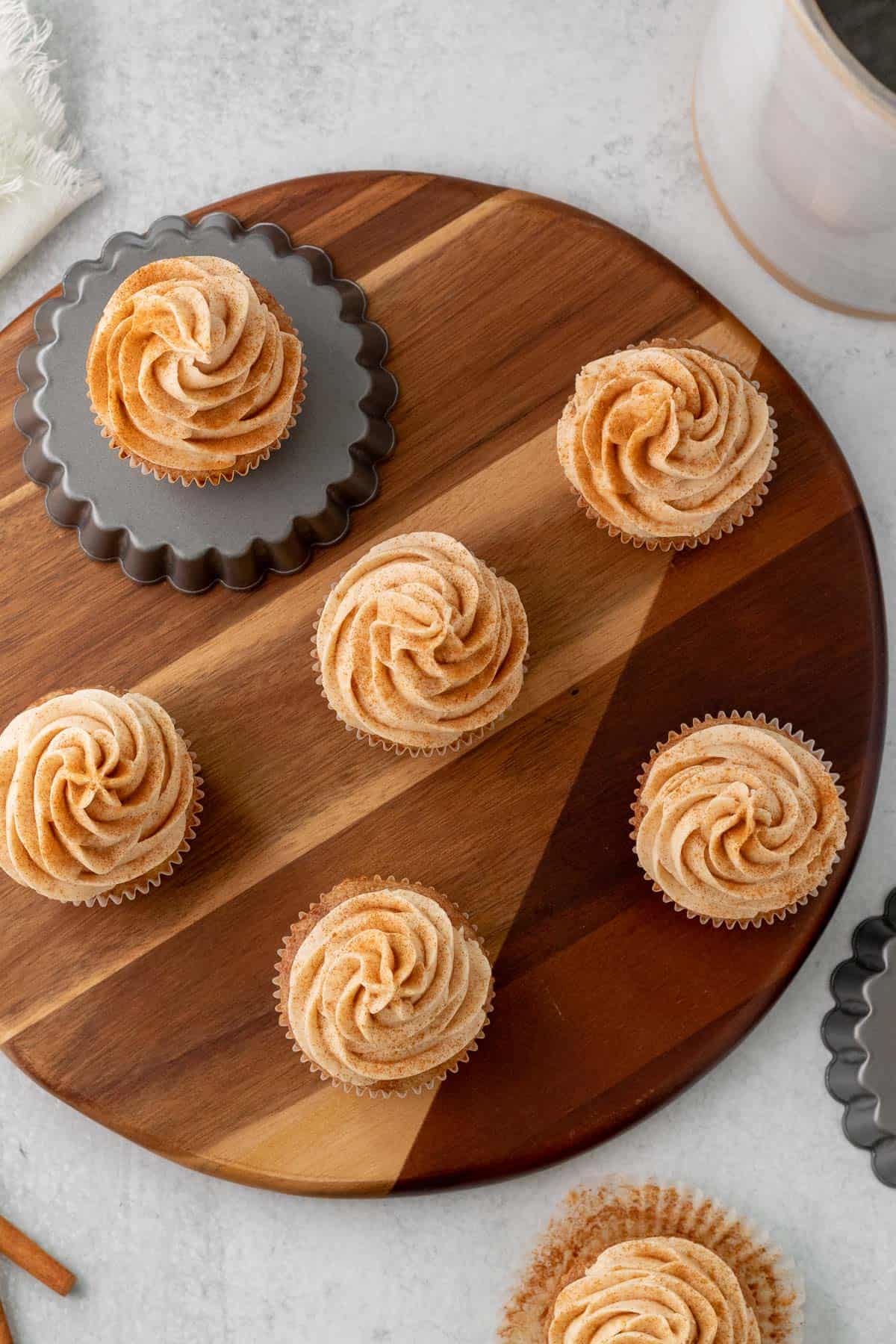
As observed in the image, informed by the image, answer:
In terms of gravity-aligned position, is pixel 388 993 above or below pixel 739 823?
above

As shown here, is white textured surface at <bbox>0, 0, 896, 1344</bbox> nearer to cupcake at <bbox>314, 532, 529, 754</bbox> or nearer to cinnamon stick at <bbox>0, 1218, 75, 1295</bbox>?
cinnamon stick at <bbox>0, 1218, 75, 1295</bbox>

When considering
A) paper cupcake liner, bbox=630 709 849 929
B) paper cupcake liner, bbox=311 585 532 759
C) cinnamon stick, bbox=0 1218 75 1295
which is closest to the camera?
paper cupcake liner, bbox=630 709 849 929

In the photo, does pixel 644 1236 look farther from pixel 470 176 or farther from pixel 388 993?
pixel 470 176

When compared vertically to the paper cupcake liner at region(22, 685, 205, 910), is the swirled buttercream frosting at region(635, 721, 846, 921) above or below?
below

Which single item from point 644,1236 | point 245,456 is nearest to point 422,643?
point 245,456

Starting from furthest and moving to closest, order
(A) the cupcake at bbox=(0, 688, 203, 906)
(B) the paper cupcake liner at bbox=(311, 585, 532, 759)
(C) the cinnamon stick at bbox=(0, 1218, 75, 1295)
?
1. (C) the cinnamon stick at bbox=(0, 1218, 75, 1295)
2. (B) the paper cupcake liner at bbox=(311, 585, 532, 759)
3. (A) the cupcake at bbox=(0, 688, 203, 906)

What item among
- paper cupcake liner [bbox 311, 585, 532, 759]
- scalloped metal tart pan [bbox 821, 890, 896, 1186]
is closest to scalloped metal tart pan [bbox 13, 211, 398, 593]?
paper cupcake liner [bbox 311, 585, 532, 759]
